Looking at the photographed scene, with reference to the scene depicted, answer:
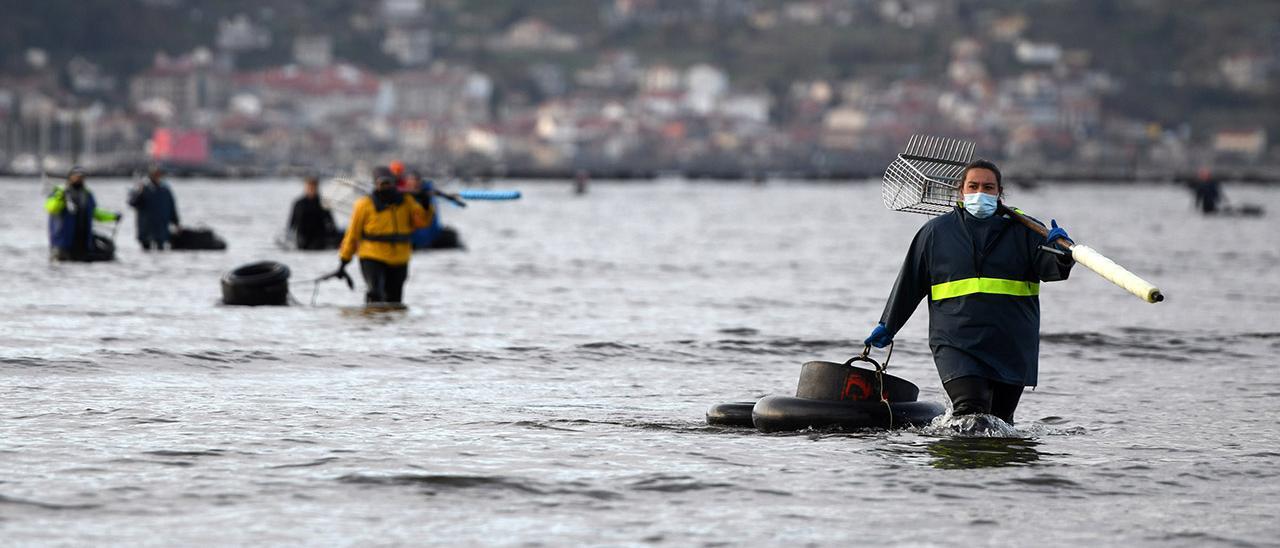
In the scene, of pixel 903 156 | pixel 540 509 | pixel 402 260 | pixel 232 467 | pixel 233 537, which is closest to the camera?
pixel 233 537

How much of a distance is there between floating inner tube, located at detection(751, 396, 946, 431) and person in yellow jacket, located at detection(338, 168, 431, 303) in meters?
7.77

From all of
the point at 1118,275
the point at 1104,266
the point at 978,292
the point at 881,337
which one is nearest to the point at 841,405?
the point at 881,337

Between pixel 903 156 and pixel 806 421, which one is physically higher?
pixel 903 156

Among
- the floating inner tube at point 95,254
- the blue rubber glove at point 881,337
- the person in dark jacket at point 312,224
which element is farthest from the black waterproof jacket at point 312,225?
the blue rubber glove at point 881,337

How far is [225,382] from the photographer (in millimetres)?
16219

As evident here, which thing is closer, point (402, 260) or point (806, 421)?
point (806, 421)

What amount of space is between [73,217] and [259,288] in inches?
269

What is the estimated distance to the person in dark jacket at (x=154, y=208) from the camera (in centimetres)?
3303

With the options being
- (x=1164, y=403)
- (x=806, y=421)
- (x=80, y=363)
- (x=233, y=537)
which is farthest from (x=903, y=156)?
(x=80, y=363)

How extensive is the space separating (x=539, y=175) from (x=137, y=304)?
15366 centimetres

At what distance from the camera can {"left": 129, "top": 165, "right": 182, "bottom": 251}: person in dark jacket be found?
3303 centimetres

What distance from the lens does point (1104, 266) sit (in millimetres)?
10516

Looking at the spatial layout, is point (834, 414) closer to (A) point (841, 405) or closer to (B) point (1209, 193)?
(A) point (841, 405)

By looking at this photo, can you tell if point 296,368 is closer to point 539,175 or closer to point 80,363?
point 80,363
